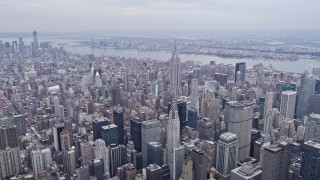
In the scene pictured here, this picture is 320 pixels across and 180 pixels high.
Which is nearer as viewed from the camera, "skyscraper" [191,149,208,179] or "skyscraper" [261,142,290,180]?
"skyscraper" [261,142,290,180]

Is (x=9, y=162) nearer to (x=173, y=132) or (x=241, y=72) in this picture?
(x=173, y=132)

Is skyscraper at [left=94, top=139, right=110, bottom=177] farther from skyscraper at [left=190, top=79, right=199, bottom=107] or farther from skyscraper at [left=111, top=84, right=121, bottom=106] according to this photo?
skyscraper at [left=111, top=84, right=121, bottom=106]

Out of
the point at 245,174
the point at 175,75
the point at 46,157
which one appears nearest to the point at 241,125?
the point at 245,174

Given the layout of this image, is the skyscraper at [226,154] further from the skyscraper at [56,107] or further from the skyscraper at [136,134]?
the skyscraper at [56,107]

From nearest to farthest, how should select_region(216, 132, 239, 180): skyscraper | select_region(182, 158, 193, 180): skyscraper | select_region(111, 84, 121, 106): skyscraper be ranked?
1. select_region(182, 158, 193, 180): skyscraper
2. select_region(216, 132, 239, 180): skyscraper
3. select_region(111, 84, 121, 106): skyscraper

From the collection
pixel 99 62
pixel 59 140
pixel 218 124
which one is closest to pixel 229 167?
pixel 218 124

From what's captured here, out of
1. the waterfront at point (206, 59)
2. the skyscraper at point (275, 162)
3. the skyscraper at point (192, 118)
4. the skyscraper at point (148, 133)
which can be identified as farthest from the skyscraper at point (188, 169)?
the waterfront at point (206, 59)

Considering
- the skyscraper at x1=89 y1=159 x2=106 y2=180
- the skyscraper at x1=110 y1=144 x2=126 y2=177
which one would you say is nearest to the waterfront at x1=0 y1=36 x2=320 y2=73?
the skyscraper at x1=110 y1=144 x2=126 y2=177
